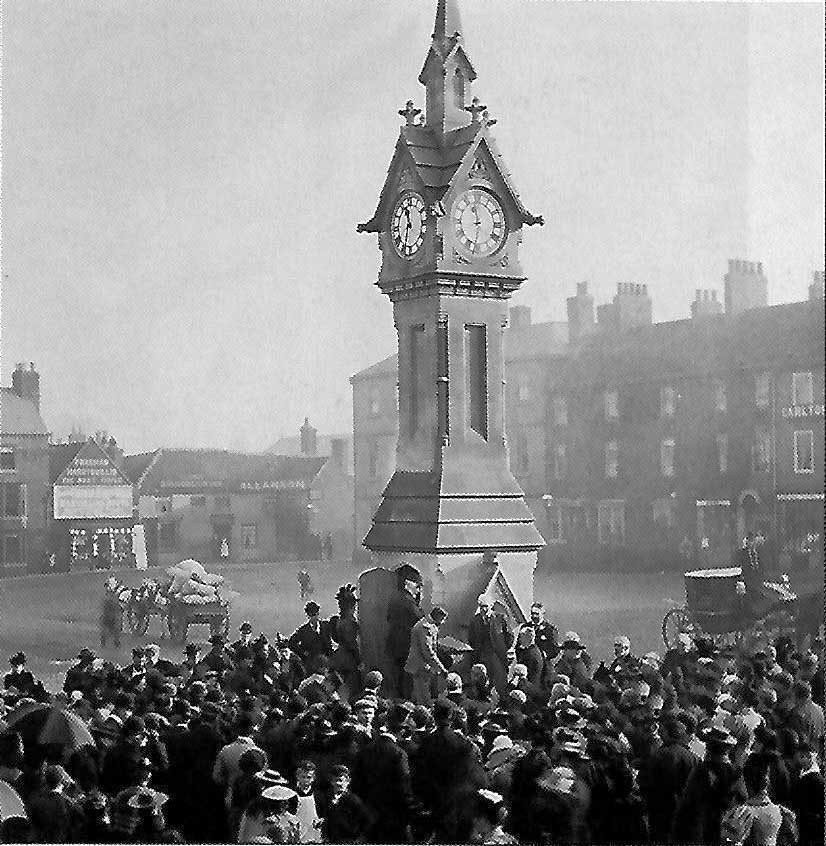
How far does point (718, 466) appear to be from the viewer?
11.6 meters

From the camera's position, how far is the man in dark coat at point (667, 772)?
9.68 m

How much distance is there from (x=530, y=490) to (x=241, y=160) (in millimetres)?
3416

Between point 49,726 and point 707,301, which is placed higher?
point 707,301

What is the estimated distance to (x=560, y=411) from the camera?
11.6m

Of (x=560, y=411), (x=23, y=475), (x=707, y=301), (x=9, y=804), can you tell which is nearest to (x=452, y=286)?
(x=560, y=411)

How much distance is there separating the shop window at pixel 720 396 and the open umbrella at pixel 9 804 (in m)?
5.91

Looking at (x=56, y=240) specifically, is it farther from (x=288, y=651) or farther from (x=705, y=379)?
(x=705, y=379)

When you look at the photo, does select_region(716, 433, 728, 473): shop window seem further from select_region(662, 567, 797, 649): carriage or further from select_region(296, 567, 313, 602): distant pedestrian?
select_region(296, 567, 313, 602): distant pedestrian

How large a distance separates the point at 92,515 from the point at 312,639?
82.2 inches

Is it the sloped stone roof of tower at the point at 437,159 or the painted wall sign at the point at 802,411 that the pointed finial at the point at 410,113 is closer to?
the sloped stone roof of tower at the point at 437,159

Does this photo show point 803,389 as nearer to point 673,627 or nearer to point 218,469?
point 673,627

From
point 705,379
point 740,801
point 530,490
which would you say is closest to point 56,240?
point 530,490

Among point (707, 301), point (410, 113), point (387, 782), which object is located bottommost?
point (387, 782)

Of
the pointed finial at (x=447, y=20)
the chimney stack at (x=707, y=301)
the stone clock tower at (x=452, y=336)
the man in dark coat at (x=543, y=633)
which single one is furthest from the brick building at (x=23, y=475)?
the chimney stack at (x=707, y=301)
